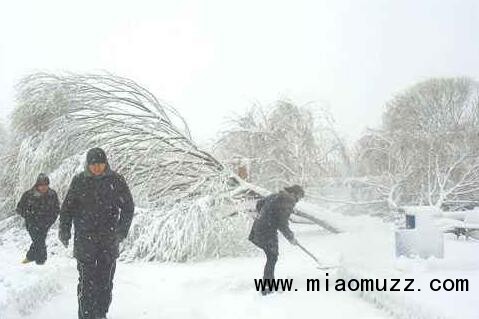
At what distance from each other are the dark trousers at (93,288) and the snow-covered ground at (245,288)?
0.17m

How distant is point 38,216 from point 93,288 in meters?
1.23

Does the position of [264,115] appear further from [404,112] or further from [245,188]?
[404,112]

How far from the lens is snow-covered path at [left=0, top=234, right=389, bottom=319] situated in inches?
122

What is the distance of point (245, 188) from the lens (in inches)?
229

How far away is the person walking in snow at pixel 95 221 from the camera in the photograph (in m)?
2.84

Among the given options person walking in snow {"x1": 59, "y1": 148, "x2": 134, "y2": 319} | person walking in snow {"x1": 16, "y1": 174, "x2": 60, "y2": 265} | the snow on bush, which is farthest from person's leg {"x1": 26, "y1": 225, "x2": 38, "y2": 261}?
person walking in snow {"x1": 59, "y1": 148, "x2": 134, "y2": 319}

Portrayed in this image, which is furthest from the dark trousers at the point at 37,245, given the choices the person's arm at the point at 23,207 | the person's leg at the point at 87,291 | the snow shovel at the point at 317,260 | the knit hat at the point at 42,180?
the snow shovel at the point at 317,260

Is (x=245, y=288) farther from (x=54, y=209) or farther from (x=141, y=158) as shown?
(x=141, y=158)

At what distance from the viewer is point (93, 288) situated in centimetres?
290

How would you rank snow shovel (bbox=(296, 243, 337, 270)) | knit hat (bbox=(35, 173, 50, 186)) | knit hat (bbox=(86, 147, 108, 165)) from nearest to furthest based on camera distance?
knit hat (bbox=(86, 147, 108, 165)) → snow shovel (bbox=(296, 243, 337, 270)) → knit hat (bbox=(35, 173, 50, 186))

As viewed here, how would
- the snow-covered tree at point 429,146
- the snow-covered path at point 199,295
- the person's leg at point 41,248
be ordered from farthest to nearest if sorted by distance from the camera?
the snow-covered tree at point 429,146 → the person's leg at point 41,248 → the snow-covered path at point 199,295

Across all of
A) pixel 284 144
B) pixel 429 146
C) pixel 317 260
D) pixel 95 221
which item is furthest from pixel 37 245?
pixel 429 146

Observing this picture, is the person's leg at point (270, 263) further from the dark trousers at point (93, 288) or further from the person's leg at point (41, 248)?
the person's leg at point (41, 248)

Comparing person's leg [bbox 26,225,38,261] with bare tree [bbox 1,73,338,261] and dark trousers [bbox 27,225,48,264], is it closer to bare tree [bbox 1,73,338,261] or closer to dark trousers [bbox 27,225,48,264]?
dark trousers [bbox 27,225,48,264]
